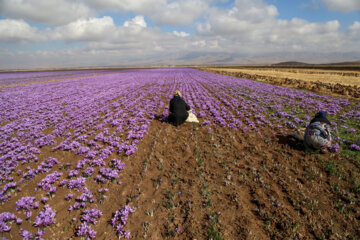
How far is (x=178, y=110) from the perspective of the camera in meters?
11.0

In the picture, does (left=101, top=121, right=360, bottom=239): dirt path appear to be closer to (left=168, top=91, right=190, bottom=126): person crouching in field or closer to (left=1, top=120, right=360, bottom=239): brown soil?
(left=1, top=120, right=360, bottom=239): brown soil

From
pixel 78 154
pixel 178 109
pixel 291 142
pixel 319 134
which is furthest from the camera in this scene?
pixel 178 109

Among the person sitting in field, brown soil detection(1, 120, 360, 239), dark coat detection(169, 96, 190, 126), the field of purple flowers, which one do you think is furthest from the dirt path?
dark coat detection(169, 96, 190, 126)

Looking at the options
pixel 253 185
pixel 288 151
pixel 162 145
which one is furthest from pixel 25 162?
pixel 288 151

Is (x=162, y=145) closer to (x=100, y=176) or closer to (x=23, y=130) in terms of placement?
(x=100, y=176)

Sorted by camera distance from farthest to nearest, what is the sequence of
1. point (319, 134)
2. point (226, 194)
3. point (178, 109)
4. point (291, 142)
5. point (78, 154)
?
1. point (178, 109)
2. point (291, 142)
3. point (78, 154)
4. point (319, 134)
5. point (226, 194)

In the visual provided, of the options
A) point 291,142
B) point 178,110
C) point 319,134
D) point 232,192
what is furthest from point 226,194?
point 178,110

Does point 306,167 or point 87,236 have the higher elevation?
point 306,167

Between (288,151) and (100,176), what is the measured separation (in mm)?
8710

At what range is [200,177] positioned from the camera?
655 centimetres

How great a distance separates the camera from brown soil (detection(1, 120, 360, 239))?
454 centimetres

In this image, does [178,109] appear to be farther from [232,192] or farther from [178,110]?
[232,192]

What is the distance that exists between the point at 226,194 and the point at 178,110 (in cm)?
650

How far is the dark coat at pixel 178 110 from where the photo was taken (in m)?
10.7
